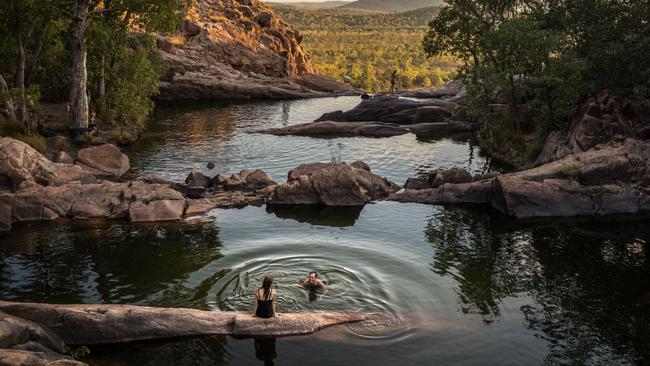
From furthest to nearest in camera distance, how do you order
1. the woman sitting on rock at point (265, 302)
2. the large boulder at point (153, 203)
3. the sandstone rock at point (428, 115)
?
the sandstone rock at point (428, 115)
the large boulder at point (153, 203)
the woman sitting on rock at point (265, 302)

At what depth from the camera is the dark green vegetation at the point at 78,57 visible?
46094 mm

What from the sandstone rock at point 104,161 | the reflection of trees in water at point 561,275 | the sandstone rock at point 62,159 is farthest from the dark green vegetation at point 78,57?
the reflection of trees in water at point 561,275

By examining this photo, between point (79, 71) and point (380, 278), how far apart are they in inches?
1370

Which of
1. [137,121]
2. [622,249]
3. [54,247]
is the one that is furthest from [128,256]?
[137,121]

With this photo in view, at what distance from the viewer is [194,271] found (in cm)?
2702

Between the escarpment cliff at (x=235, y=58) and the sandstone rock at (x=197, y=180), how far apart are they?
5529cm

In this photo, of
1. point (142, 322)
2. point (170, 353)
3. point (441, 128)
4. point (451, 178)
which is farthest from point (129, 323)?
point (441, 128)

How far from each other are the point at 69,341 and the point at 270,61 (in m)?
95.2

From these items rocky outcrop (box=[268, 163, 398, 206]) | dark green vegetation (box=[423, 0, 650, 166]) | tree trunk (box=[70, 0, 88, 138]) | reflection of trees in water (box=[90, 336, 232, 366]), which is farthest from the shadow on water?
tree trunk (box=[70, 0, 88, 138])

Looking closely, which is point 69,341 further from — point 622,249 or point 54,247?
point 622,249

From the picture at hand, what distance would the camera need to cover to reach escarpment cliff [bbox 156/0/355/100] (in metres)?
95.7

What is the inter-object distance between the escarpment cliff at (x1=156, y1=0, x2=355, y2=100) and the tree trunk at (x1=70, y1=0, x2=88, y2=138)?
42.5 m

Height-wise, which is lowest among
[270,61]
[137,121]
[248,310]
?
[248,310]

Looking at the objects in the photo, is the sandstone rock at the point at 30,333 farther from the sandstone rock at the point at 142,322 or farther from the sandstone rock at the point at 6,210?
the sandstone rock at the point at 6,210
